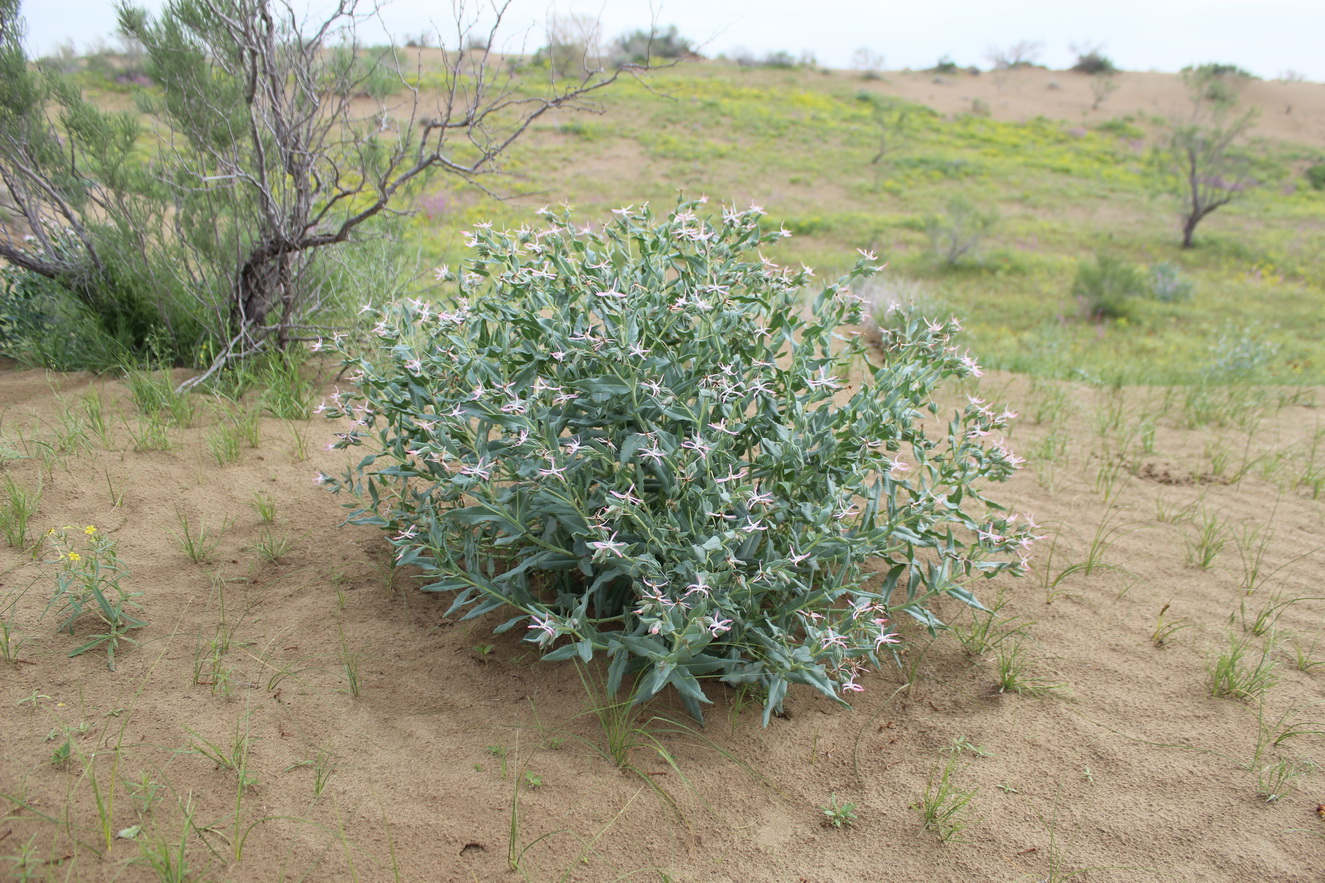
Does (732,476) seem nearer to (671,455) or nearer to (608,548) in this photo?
(671,455)

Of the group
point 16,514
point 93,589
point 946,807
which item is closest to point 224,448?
point 16,514

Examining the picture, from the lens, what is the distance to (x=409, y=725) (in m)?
2.21

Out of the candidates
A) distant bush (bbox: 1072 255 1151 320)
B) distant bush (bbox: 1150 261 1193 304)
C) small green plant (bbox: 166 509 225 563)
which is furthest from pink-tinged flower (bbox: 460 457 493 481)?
distant bush (bbox: 1150 261 1193 304)

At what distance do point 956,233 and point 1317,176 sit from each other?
1692 cm

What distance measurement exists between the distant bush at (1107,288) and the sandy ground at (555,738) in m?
8.96

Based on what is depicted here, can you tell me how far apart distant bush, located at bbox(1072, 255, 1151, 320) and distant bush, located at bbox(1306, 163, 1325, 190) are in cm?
1635

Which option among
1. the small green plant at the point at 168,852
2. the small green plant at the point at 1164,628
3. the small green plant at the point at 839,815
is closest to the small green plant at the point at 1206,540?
the small green plant at the point at 1164,628

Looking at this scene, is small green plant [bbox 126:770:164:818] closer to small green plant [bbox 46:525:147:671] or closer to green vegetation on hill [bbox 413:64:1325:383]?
small green plant [bbox 46:525:147:671]

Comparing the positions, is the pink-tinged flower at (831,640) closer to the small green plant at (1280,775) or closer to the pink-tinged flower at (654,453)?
the pink-tinged flower at (654,453)

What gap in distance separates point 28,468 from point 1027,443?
172 inches

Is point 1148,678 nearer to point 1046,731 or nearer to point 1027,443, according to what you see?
point 1046,731

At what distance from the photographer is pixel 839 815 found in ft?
6.67

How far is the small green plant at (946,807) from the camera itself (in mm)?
1983

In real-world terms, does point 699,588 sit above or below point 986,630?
above
